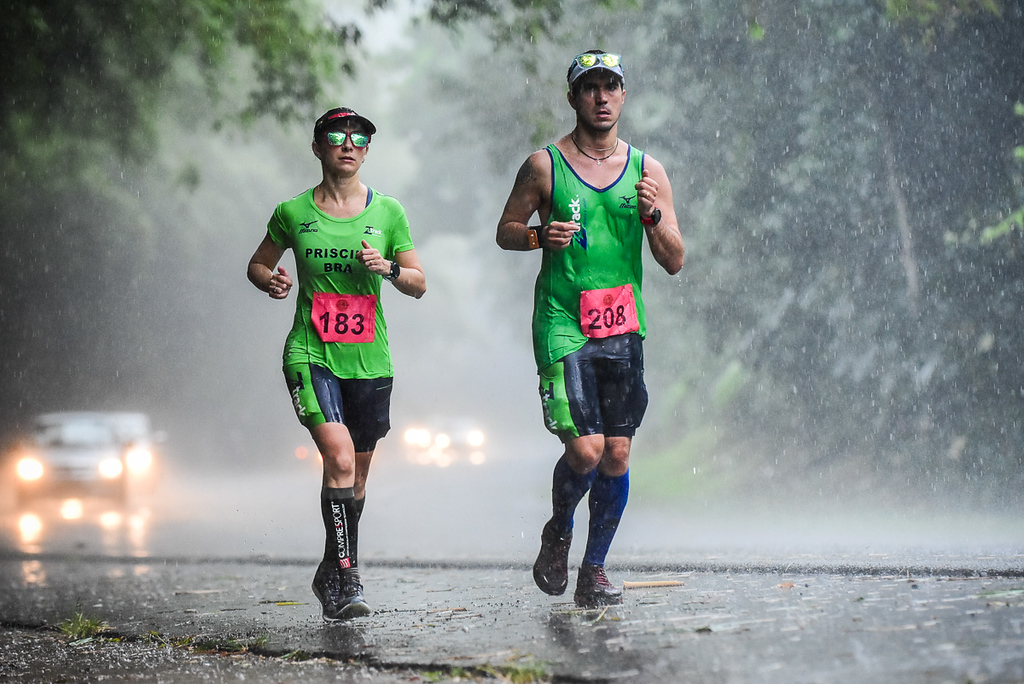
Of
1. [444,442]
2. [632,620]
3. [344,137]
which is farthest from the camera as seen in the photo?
[444,442]

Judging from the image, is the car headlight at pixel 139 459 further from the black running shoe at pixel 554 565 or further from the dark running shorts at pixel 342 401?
Answer: the black running shoe at pixel 554 565

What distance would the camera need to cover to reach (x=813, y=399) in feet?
48.1

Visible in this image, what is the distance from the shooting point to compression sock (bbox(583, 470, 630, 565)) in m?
5.57

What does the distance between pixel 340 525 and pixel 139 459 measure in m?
13.1

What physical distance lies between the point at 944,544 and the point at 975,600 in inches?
125

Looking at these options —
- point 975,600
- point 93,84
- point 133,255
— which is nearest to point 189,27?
point 93,84

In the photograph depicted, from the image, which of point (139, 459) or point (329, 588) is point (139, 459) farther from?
point (329, 588)

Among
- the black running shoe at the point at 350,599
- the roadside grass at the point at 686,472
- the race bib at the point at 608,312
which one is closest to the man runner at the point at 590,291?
the race bib at the point at 608,312

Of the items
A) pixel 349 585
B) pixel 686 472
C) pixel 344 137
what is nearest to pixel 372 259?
pixel 344 137

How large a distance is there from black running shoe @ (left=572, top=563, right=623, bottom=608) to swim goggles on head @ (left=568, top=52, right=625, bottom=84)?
6.86 ft

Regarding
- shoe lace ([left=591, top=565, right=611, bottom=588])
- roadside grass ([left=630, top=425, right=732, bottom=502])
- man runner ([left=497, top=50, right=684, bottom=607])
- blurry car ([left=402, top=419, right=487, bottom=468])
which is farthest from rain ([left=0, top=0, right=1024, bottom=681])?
blurry car ([left=402, top=419, right=487, bottom=468])

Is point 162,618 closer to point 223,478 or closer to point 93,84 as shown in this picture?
point 93,84

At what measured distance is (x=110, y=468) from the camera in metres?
17.3

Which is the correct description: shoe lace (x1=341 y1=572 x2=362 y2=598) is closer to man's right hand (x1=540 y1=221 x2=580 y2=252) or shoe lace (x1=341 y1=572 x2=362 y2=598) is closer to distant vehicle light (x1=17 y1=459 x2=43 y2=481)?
man's right hand (x1=540 y1=221 x2=580 y2=252)
